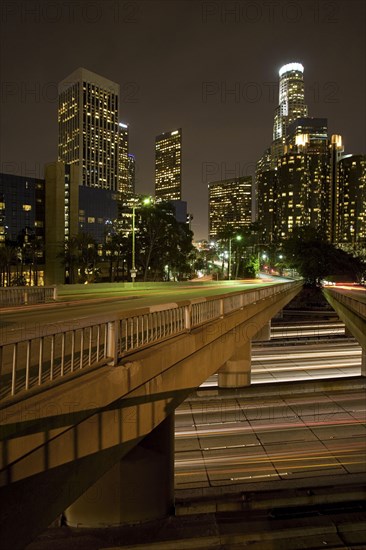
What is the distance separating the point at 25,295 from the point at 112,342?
15351mm

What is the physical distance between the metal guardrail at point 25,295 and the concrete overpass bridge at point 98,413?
11.3 meters

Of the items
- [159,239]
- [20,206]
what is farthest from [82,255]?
[20,206]

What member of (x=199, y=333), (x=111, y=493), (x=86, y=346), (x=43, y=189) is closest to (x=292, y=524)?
(x=111, y=493)

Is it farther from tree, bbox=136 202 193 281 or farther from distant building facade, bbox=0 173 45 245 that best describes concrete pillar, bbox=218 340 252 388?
distant building facade, bbox=0 173 45 245

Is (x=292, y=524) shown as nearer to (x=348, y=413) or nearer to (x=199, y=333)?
(x=199, y=333)

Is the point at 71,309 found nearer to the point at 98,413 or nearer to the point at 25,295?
the point at 25,295

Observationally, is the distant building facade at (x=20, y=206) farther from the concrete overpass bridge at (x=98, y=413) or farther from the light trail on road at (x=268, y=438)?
the concrete overpass bridge at (x=98, y=413)

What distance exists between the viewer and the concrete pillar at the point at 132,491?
30.5ft

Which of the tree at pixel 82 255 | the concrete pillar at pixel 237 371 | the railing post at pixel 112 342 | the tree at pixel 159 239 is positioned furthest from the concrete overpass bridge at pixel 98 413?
the tree at pixel 82 255

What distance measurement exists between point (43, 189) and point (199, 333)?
110 m

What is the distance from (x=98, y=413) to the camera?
17.2 feet

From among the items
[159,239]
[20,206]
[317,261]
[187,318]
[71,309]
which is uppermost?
[20,206]

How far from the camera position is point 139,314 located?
272 inches

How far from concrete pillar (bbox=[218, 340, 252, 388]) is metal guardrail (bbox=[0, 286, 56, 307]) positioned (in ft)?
37.0
